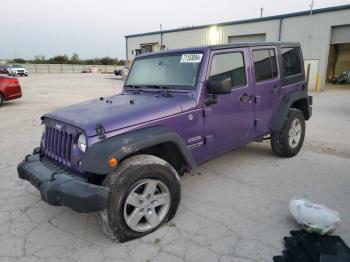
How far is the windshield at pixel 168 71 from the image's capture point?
3653 mm

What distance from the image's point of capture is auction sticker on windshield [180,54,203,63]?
3.65 meters

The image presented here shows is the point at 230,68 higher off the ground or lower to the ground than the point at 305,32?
lower

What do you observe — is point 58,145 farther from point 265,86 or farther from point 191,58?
point 265,86

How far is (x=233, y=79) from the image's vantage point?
402cm

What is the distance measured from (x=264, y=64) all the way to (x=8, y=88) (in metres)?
10.4

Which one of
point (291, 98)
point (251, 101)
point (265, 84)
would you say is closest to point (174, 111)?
point (251, 101)

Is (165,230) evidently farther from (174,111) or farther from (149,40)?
(149,40)

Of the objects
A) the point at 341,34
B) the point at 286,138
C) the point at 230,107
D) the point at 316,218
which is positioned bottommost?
the point at 316,218

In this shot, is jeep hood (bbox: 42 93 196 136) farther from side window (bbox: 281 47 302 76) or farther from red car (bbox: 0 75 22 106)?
red car (bbox: 0 75 22 106)

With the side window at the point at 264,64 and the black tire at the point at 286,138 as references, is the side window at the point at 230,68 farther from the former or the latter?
the black tire at the point at 286,138

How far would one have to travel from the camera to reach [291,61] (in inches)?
201

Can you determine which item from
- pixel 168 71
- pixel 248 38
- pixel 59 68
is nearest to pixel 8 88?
pixel 168 71

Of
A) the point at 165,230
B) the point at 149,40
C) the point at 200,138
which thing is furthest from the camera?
A: the point at 149,40

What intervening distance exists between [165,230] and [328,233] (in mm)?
1597
